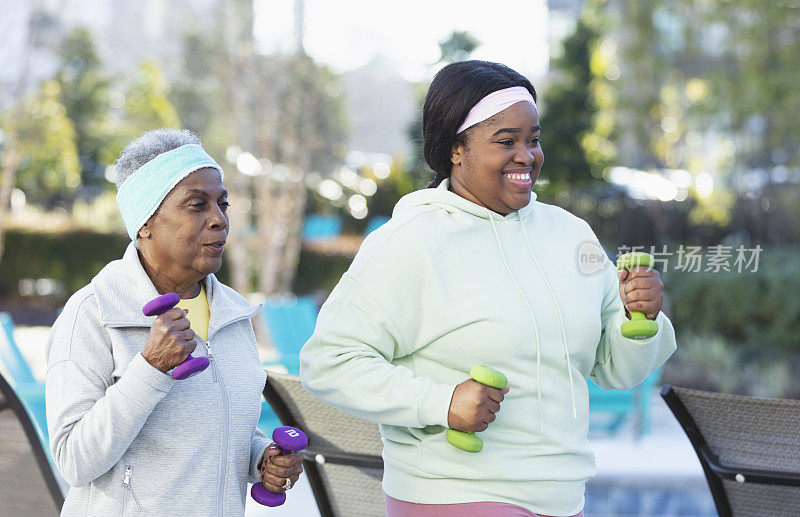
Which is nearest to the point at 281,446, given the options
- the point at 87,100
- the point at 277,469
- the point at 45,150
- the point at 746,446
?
the point at 277,469

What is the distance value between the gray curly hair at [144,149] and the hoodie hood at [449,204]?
1.62ft

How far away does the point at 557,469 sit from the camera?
211 cm

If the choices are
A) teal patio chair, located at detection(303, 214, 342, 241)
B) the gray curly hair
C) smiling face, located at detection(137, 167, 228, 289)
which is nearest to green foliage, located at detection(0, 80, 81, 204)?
teal patio chair, located at detection(303, 214, 342, 241)

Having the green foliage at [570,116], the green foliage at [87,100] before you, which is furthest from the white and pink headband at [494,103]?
the green foliage at [87,100]

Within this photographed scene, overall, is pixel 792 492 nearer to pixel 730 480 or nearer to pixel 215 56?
pixel 730 480

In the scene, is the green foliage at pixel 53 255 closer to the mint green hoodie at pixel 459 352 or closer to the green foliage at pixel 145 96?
the green foliage at pixel 145 96

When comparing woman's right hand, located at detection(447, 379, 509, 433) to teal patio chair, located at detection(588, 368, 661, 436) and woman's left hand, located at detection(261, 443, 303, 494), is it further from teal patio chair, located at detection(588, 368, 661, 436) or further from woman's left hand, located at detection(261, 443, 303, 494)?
teal patio chair, located at detection(588, 368, 661, 436)

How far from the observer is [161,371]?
1.82 meters

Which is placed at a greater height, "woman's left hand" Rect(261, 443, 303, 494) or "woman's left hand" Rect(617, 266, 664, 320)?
"woman's left hand" Rect(617, 266, 664, 320)

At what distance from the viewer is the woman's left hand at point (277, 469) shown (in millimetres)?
2088

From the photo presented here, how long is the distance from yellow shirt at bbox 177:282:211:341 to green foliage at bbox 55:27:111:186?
16591 millimetres

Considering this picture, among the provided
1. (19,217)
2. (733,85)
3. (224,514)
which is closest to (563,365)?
(224,514)

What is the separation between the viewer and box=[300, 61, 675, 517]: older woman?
82.0 inches

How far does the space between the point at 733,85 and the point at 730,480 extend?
837 centimetres
